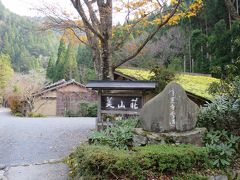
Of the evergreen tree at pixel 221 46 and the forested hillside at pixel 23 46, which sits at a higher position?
the forested hillside at pixel 23 46

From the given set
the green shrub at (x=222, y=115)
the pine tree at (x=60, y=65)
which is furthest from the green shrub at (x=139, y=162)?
the pine tree at (x=60, y=65)

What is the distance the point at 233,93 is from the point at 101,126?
4.23 meters

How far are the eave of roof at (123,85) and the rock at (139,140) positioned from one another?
3.04 meters

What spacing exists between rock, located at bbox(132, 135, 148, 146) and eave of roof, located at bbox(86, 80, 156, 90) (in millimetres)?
3041

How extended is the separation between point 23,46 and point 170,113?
6667 cm

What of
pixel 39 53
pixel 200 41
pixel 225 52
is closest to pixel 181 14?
pixel 225 52

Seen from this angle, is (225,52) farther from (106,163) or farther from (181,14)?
(106,163)

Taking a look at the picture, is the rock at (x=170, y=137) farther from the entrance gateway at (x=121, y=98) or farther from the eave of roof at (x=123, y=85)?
the eave of roof at (x=123, y=85)

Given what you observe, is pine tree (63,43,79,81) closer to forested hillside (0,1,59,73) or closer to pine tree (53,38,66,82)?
pine tree (53,38,66,82)

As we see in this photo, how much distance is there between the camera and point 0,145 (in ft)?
32.0

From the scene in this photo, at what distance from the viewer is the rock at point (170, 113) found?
6.07m

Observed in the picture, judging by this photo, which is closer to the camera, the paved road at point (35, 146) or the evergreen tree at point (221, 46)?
the paved road at point (35, 146)

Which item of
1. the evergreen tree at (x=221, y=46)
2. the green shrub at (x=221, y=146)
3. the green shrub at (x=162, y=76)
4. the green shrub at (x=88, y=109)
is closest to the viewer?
the green shrub at (x=221, y=146)

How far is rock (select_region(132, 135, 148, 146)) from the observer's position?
6.11 m
